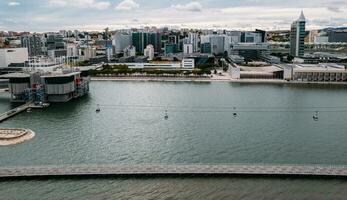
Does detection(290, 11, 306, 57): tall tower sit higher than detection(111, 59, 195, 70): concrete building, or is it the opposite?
detection(290, 11, 306, 57): tall tower

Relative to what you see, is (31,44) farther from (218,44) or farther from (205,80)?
(218,44)

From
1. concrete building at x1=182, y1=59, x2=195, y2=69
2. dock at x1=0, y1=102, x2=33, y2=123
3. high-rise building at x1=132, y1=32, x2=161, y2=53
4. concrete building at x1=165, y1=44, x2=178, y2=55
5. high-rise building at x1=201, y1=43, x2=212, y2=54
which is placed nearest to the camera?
dock at x1=0, y1=102, x2=33, y2=123

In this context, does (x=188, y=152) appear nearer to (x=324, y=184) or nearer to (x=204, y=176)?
(x=204, y=176)

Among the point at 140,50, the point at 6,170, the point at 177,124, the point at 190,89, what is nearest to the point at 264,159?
the point at 177,124

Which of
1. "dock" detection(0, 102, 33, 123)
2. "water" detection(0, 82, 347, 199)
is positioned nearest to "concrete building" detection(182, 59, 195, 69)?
"water" detection(0, 82, 347, 199)

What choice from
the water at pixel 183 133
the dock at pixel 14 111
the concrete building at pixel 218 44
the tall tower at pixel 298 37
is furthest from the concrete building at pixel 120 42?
the dock at pixel 14 111

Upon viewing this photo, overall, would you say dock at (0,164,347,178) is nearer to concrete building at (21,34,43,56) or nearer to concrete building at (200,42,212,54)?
concrete building at (21,34,43,56)
